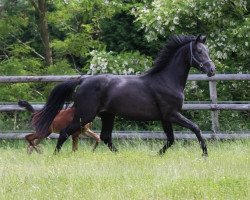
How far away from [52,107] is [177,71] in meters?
2.07

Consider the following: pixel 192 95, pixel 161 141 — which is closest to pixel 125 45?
pixel 192 95

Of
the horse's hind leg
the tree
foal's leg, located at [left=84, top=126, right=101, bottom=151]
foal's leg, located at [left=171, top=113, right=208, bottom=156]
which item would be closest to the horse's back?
foal's leg, located at [left=171, top=113, right=208, bottom=156]

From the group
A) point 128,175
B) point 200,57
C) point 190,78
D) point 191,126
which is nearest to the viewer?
point 128,175

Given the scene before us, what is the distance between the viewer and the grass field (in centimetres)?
721

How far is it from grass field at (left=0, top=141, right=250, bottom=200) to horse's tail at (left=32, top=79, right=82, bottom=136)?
57 centimetres

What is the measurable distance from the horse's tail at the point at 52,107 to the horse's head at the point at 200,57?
1851 millimetres

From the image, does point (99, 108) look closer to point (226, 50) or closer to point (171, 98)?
point (171, 98)

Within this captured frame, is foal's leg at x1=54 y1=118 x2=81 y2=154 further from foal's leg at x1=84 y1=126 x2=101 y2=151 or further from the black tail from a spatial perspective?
the black tail

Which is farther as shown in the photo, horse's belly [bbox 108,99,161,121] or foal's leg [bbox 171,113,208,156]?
horse's belly [bbox 108,99,161,121]

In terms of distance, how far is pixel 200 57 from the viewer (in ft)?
35.0

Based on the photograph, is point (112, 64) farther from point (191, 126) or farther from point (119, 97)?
point (191, 126)

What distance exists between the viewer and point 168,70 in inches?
429

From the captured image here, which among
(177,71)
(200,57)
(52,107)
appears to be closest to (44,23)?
(52,107)

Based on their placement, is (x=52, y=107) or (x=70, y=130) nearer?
(x=70, y=130)
